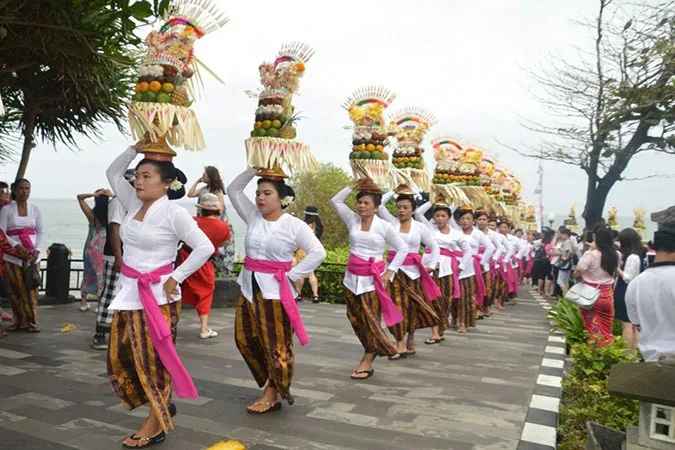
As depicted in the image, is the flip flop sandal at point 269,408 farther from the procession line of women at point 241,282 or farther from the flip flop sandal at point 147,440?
the flip flop sandal at point 147,440

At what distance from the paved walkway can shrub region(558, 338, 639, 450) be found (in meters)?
0.33

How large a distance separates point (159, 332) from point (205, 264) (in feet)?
11.3

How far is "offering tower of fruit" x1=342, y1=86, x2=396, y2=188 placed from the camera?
5809 mm

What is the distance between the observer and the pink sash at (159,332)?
3.63m

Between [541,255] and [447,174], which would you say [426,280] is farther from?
[541,255]

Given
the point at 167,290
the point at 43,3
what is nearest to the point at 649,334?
the point at 167,290

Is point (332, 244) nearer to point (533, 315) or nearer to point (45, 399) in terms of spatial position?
point (533, 315)

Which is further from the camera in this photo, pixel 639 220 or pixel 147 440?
pixel 639 220

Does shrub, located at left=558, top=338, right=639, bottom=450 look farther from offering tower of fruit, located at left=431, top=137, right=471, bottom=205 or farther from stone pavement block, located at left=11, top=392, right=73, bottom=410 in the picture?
offering tower of fruit, located at left=431, top=137, right=471, bottom=205

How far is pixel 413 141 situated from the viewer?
283 inches

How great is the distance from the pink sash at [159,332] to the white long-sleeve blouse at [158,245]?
0.12 ft

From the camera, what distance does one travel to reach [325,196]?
66.2ft

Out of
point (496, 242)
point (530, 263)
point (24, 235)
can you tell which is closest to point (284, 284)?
point (24, 235)

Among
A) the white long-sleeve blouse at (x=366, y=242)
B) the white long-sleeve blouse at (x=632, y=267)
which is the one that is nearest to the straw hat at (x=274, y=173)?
the white long-sleeve blouse at (x=366, y=242)
